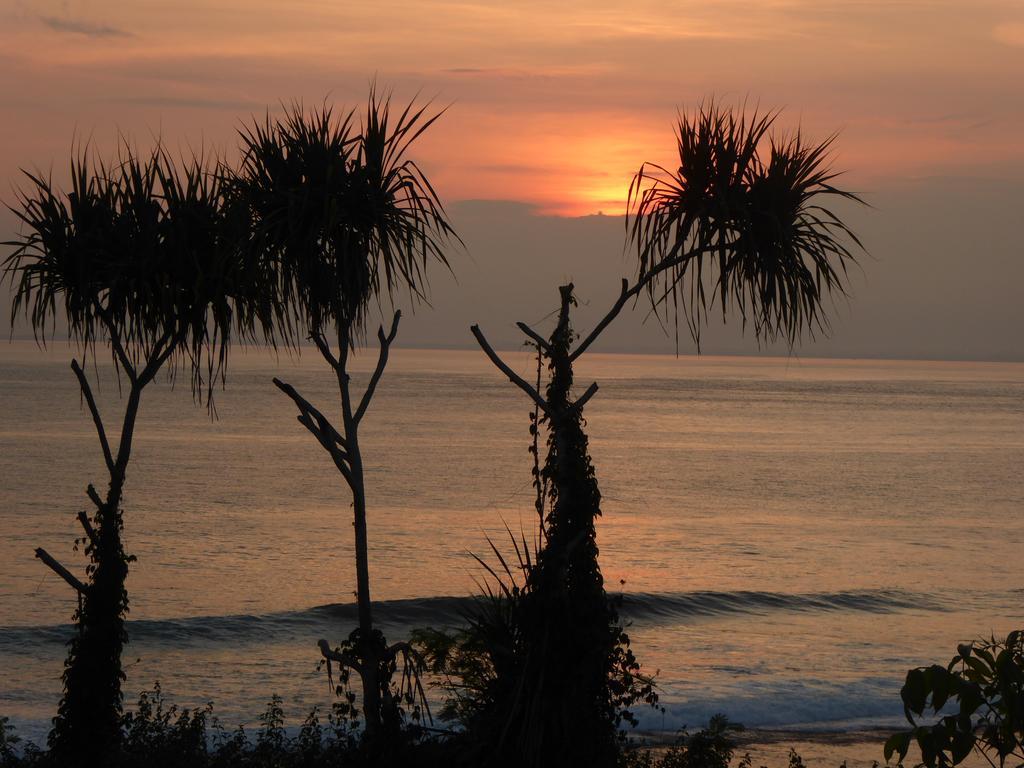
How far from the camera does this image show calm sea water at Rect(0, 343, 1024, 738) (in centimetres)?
1819

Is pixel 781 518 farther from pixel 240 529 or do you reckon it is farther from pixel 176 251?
pixel 176 251

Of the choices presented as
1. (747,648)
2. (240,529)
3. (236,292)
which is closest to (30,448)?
(240,529)

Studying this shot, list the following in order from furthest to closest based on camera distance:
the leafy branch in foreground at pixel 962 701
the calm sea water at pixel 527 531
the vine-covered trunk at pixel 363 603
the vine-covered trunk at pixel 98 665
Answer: the calm sea water at pixel 527 531 < the vine-covered trunk at pixel 98 665 < the vine-covered trunk at pixel 363 603 < the leafy branch in foreground at pixel 962 701

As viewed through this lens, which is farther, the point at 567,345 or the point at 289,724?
the point at 289,724

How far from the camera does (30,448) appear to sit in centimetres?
5600

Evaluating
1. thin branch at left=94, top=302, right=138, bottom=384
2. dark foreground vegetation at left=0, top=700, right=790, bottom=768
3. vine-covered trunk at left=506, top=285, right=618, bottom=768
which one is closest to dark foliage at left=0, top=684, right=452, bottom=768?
dark foreground vegetation at left=0, top=700, right=790, bottom=768

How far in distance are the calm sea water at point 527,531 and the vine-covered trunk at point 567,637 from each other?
3477 millimetres

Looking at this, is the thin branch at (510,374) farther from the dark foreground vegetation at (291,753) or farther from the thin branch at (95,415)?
the thin branch at (95,415)

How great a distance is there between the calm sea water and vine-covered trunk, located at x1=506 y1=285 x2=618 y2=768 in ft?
11.4

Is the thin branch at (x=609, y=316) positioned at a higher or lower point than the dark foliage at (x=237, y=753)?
higher

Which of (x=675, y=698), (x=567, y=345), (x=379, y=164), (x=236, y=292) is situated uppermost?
(x=379, y=164)

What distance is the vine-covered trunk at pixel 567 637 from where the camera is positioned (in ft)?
21.7

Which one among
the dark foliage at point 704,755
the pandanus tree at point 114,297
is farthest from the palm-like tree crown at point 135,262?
the dark foliage at point 704,755

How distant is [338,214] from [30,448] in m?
53.5
